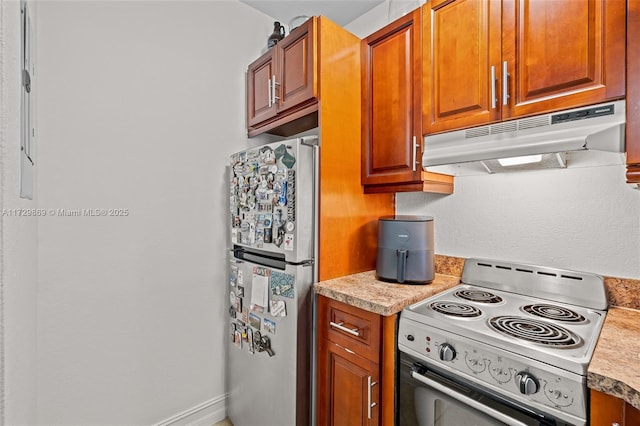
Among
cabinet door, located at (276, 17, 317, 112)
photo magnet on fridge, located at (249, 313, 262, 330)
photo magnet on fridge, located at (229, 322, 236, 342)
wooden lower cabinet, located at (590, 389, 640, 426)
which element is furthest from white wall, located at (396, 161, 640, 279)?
photo magnet on fridge, located at (229, 322, 236, 342)

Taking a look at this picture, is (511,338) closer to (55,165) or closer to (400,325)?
(400,325)

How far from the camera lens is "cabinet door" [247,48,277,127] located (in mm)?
1926

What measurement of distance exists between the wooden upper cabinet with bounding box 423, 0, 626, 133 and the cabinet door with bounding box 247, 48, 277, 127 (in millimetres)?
912

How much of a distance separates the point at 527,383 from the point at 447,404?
0.98 feet

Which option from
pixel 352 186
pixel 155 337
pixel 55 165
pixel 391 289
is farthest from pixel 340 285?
pixel 55 165

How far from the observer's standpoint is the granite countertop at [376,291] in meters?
1.25

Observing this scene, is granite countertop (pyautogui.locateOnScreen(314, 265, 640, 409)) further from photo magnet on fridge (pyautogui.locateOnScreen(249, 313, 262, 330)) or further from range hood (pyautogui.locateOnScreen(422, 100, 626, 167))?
range hood (pyautogui.locateOnScreen(422, 100, 626, 167))

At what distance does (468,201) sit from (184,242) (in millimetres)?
1663

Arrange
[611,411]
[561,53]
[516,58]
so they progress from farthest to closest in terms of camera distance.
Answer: [516,58]
[561,53]
[611,411]

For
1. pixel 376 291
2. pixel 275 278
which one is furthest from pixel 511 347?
pixel 275 278

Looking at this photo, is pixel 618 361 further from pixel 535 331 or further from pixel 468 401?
pixel 468 401

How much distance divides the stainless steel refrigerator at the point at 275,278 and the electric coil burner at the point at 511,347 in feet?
1.65

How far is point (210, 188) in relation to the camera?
6.57 feet

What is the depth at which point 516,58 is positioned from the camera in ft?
4.00
